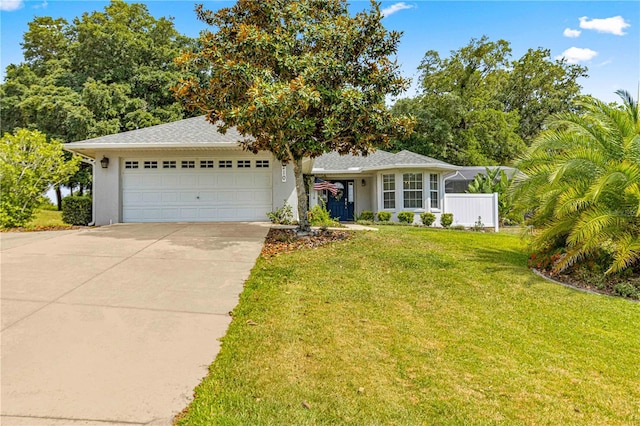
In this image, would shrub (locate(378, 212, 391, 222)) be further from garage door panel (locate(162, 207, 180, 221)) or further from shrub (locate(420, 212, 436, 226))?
garage door panel (locate(162, 207, 180, 221))

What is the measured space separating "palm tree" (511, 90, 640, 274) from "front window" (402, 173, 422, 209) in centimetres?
878

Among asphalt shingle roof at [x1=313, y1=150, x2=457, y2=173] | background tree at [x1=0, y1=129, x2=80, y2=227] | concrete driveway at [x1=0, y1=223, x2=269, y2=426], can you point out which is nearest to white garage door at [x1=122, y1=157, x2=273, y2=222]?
background tree at [x1=0, y1=129, x2=80, y2=227]

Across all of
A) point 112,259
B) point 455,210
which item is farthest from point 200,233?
point 455,210

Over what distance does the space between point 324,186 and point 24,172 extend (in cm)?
1153

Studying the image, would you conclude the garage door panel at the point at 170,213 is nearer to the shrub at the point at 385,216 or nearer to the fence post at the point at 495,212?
the shrub at the point at 385,216

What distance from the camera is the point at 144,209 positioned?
12.7m

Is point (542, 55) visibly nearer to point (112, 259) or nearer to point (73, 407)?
point (112, 259)

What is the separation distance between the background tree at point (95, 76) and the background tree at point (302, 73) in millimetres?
15349

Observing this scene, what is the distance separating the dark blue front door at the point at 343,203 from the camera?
768 inches

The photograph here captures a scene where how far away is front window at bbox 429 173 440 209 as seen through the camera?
17.1m

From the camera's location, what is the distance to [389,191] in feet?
57.3

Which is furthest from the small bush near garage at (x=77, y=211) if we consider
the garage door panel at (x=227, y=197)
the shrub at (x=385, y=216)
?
the shrub at (x=385, y=216)

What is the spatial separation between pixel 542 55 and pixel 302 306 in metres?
33.4

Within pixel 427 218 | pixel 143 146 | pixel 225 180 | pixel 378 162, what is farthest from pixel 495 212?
pixel 143 146
